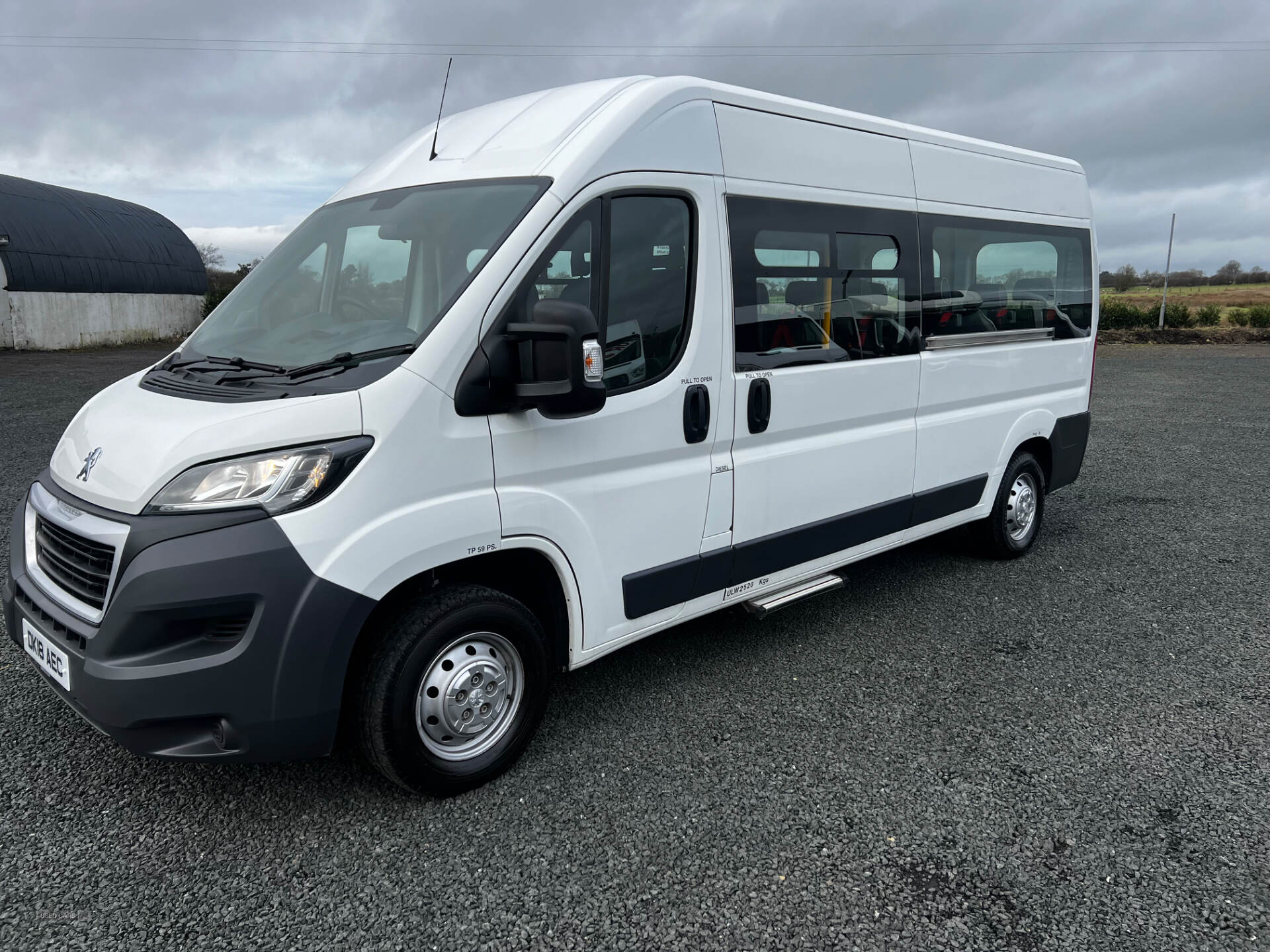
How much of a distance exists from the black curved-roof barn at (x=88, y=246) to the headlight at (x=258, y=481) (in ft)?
80.8

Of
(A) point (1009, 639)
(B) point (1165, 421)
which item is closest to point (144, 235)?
(B) point (1165, 421)

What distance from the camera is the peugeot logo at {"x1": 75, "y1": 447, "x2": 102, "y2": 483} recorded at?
2855mm

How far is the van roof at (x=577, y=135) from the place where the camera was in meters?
3.16

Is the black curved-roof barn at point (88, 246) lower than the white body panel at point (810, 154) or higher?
higher

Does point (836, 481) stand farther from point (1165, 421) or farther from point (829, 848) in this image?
point (1165, 421)

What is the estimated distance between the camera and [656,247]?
3.38 m

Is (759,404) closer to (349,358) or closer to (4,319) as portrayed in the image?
(349,358)

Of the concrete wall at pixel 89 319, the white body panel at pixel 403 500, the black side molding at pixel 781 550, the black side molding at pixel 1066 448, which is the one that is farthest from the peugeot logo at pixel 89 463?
the concrete wall at pixel 89 319

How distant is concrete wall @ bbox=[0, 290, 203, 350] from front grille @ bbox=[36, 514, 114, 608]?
1940 cm

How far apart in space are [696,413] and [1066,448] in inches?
145

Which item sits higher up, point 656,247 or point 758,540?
point 656,247

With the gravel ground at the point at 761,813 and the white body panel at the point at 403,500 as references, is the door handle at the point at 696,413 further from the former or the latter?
the gravel ground at the point at 761,813

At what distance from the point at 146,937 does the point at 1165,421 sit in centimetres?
1301

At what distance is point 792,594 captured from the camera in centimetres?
414
